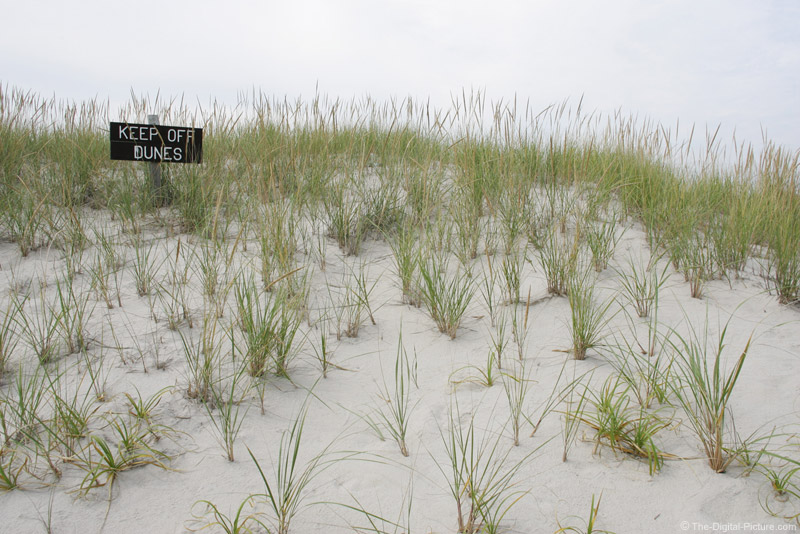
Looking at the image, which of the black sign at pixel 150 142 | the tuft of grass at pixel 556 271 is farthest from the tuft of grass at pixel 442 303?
the black sign at pixel 150 142

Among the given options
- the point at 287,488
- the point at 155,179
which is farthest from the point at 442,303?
the point at 155,179

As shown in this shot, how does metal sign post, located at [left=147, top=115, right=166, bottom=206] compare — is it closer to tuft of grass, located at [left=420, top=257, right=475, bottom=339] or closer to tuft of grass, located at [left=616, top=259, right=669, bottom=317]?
tuft of grass, located at [left=420, top=257, right=475, bottom=339]

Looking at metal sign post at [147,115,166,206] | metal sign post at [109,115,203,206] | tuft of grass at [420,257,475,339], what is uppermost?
metal sign post at [109,115,203,206]

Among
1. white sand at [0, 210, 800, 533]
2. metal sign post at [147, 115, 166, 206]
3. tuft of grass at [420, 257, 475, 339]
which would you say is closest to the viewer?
white sand at [0, 210, 800, 533]

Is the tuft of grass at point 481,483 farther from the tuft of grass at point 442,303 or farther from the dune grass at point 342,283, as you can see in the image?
the tuft of grass at point 442,303

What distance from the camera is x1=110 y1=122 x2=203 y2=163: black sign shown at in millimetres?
3377

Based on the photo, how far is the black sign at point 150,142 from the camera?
3.38 m

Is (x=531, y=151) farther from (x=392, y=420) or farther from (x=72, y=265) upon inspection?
(x=72, y=265)

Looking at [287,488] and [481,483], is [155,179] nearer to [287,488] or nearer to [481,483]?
[287,488]

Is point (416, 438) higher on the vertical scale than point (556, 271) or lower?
lower

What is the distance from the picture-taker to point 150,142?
344 cm

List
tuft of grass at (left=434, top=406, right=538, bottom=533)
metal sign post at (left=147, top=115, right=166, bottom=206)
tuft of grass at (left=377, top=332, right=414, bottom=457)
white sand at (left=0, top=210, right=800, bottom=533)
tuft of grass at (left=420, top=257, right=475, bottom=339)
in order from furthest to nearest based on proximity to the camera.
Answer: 1. metal sign post at (left=147, top=115, right=166, bottom=206)
2. tuft of grass at (left=420, top=257, right=475, bottom=339)
3. tuft of grass at (left=377, top=332, right=414, bottom=457)
4. white sand at (left=0, top=210, right=800, bottom=533)
5. tuft of grass at (left=434, top=406, right=538, bottom=533)

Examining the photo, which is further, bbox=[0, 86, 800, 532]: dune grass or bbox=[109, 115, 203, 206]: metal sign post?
bbox=[109, 115, 203, 206]: metal sign post

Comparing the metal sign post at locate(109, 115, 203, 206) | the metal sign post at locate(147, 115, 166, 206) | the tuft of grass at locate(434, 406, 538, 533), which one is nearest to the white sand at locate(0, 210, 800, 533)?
the tuft of grass at locate(434, 406, 538, 533)
